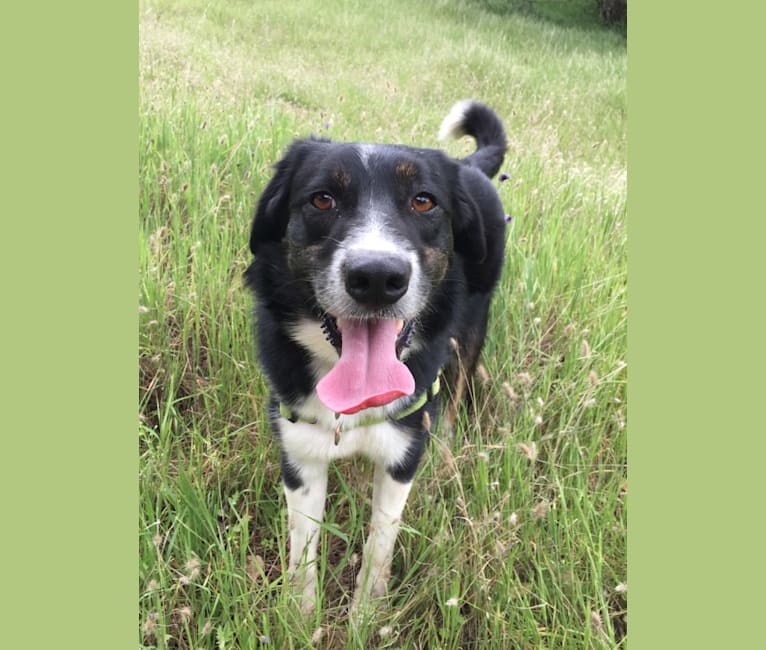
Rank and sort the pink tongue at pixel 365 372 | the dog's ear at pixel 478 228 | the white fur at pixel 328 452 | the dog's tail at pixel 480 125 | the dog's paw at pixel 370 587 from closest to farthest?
the pink tongue at pixel 365 372
the dog's paw at pixel 370 587
the white fur at pixel 328 452
the dog's ear at pixel 478 228
the dog's tail at pixel 480 125

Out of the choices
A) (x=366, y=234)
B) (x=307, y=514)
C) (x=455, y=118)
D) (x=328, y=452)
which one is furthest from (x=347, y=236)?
(x=455, y=118)

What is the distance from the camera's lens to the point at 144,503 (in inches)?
73.8

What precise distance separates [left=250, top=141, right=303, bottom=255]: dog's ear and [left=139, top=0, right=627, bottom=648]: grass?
52 centimetres

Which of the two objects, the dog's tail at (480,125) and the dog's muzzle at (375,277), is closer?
the dog's muzzle at (375,277)

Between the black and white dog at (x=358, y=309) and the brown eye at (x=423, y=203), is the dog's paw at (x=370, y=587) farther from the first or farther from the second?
the brown eye at (x=423, y=203)

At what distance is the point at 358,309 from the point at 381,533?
2.68ft

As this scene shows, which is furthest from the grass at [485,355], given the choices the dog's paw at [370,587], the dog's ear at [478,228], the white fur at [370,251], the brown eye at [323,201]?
the brown eye at [323,201]

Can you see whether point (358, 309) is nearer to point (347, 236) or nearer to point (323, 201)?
point (347, 236)

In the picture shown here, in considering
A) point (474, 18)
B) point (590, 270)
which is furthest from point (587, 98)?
point (590, 270)

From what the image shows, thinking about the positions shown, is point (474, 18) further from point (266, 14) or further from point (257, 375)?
point (257, 375)

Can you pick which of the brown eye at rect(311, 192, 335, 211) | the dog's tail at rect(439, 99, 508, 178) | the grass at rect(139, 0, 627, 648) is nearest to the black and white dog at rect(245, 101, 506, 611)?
the brown eye at rect(311, 192, 335, 211)

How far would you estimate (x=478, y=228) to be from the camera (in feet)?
7.31

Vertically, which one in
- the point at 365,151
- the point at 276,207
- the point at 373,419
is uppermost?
the point at 365,151

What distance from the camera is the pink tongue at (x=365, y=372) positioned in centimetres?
168
